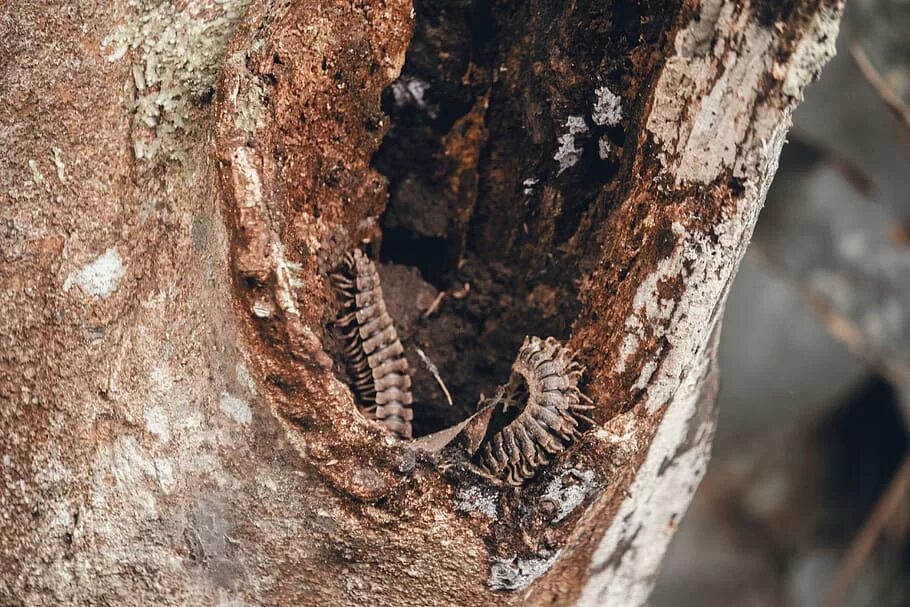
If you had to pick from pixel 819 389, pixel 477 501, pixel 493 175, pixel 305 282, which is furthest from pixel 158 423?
pixel 819 389

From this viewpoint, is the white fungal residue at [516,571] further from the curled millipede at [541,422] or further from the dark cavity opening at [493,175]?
the dark cavity opening at [493,175]

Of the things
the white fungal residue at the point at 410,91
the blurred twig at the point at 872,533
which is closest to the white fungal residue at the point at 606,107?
the white fungal residue at the point at 410,91

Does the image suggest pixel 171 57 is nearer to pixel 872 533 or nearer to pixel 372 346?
pixel 372 346

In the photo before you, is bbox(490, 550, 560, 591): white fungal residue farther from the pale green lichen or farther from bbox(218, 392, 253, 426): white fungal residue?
the pale green lichen

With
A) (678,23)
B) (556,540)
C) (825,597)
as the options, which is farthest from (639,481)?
(825,597)

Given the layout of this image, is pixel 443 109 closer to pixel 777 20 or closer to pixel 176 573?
pixel 777 20

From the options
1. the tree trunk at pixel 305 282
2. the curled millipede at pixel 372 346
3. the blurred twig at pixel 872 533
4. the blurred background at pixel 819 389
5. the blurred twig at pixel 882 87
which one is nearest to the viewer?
the tree trunk at pixel 305 282

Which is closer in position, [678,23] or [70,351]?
[678,23]
